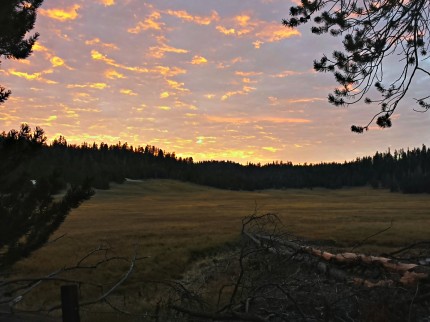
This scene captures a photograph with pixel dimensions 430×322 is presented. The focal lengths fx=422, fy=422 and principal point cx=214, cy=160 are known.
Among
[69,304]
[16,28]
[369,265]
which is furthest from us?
[369,265]

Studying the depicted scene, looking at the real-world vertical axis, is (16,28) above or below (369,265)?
above

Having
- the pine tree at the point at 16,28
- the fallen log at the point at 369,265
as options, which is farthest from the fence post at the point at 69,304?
the fallen log at the point at 369,265

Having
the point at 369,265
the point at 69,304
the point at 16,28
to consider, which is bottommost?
the point at 369,265

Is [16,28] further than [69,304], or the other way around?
[16,28]

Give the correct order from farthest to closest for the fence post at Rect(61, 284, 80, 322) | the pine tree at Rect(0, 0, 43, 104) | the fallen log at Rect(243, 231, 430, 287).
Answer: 1. the fallen log at Rect(243, 231, 430, 287)
2. the pine tree at Rect(0, 0, 43, 104)
3. the fence post at Rect(61, 284, 80, 322)

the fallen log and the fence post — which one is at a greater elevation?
the fence post

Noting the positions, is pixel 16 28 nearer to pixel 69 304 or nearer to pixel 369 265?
pixel 69 304

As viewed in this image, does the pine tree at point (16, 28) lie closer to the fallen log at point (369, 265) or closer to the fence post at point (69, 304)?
the fence post at point (69, 304)

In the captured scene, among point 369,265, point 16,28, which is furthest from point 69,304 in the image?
point 369,265

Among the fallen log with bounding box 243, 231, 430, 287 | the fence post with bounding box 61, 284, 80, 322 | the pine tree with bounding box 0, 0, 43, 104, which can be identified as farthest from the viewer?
the fallen log with bounding box 243, 231, 430, 287

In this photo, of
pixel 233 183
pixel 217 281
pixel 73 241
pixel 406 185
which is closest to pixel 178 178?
pixel 233 183

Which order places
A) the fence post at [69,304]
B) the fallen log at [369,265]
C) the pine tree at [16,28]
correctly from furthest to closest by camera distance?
the fallen log at [369,265]
the pine tree at [16,28]
the fence post at [69,304]

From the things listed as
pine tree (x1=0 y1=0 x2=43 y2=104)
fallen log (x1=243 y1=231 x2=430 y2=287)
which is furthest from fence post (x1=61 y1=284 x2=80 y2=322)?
fallen log (x1=243 y1=231 x2=430 y2=287)

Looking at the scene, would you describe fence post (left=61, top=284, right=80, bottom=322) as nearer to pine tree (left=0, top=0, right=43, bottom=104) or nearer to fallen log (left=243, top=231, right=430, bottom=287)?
pine tree (left=0, top=0, right=43, bottom=104)
